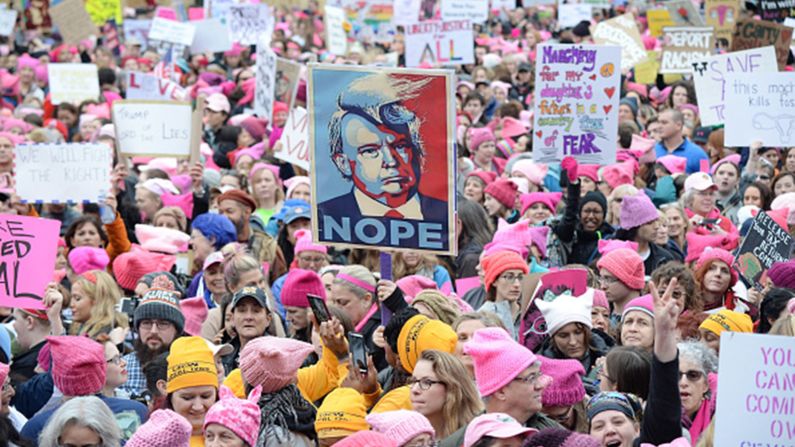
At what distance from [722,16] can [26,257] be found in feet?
47.5

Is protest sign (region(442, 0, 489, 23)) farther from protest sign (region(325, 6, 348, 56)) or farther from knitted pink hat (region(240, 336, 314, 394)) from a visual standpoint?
knitted pink hat (region(240, 336, 314, 394))

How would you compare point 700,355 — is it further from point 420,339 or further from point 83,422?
point 83,422

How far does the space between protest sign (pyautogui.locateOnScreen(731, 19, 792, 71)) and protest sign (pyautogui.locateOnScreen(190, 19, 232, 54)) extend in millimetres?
9526

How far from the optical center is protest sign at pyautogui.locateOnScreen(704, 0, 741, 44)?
67.8 feet

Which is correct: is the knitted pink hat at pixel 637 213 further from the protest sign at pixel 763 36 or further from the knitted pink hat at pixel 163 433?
the protest sign at pixel 763 36

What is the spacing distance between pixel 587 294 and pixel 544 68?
4984 mm

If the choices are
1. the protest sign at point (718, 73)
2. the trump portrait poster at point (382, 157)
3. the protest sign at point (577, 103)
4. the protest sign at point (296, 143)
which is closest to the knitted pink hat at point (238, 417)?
the trump portrait poster at point (382, 157)

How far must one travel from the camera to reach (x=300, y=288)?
8.32 meters

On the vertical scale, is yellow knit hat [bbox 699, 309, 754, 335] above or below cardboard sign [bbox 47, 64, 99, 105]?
below

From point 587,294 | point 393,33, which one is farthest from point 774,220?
point 393,33

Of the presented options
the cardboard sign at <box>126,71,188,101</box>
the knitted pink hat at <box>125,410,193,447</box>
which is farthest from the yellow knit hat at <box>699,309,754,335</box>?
the cardboard sign at <box>126,71,188,101</box>

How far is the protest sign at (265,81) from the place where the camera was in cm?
1612

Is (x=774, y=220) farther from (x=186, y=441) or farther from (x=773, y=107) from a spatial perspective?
(x=186, y=441)

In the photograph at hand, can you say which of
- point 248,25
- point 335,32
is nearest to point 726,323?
point 335,32
